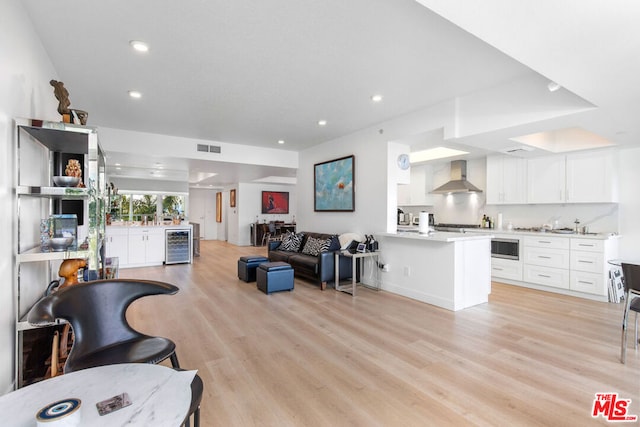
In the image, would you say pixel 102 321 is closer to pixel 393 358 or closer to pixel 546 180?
pixel 393 358

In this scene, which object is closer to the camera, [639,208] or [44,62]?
[44,62]

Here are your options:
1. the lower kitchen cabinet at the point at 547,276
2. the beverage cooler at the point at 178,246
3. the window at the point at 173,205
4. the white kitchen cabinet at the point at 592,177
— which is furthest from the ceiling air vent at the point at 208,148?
the white kitchen cabinet at the point at 592,177

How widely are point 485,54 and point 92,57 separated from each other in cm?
359

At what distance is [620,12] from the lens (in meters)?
1.66

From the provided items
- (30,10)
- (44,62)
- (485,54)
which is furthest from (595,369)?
(44,62)

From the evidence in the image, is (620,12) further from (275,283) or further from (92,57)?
(275,283)

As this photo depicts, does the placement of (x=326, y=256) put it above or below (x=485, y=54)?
below

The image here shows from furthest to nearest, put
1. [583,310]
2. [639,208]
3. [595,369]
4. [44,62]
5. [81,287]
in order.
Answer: [639,208]
[583,310]
[44,62]
[595,369]
[81,287]

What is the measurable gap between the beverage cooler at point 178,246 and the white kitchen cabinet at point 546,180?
7.33 m

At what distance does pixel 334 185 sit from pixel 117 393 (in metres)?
5.19

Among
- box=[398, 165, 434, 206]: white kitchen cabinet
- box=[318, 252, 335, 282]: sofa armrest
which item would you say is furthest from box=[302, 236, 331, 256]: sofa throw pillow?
box=[398, 165, 434, 206]: white kitchen cabinet

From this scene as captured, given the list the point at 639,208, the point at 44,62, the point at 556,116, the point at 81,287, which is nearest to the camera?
the point at 81,287

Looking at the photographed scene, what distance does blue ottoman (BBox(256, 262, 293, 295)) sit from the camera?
477cm

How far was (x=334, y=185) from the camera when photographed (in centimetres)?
602
